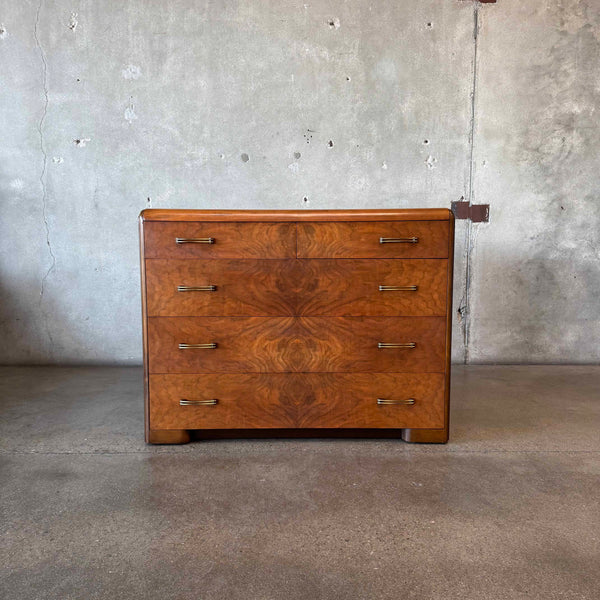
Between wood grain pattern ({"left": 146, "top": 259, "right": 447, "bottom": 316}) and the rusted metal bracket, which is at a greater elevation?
the rusted metal bracket

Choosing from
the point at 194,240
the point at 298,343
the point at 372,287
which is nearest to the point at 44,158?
the point at 194,240

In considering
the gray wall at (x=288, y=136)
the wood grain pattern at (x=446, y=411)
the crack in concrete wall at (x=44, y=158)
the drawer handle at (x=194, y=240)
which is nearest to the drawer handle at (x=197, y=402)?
the drawer handle at (x=194, y=240)

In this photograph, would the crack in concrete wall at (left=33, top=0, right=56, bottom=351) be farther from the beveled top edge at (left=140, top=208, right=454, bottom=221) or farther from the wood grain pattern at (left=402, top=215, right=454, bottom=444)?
the wood grain pattern at (left=402, top=215, right=454, bottom=444)

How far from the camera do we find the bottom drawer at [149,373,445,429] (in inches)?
76.9

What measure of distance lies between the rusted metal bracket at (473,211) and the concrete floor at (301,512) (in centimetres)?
127

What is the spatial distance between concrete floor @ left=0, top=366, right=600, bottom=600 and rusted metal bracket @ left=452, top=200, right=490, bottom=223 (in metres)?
1.27

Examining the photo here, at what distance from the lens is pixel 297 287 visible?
1934mm

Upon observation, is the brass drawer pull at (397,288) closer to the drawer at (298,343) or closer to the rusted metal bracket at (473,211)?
the drawer at (298,343)

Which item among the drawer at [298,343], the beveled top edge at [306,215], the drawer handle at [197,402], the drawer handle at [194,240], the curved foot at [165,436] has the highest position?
the beveled top edge at [306,215]

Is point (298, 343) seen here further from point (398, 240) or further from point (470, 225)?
point (470, 225)

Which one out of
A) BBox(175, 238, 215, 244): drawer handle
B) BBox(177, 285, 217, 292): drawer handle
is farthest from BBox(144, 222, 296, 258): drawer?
BBox(177, 285, 217, 292): drawer handle

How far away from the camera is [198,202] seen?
309 cm

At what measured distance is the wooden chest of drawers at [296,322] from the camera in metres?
1.91

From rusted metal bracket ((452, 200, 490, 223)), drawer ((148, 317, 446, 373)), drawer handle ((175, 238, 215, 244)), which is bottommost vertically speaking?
drawer ((148, 317, 446, 373))
